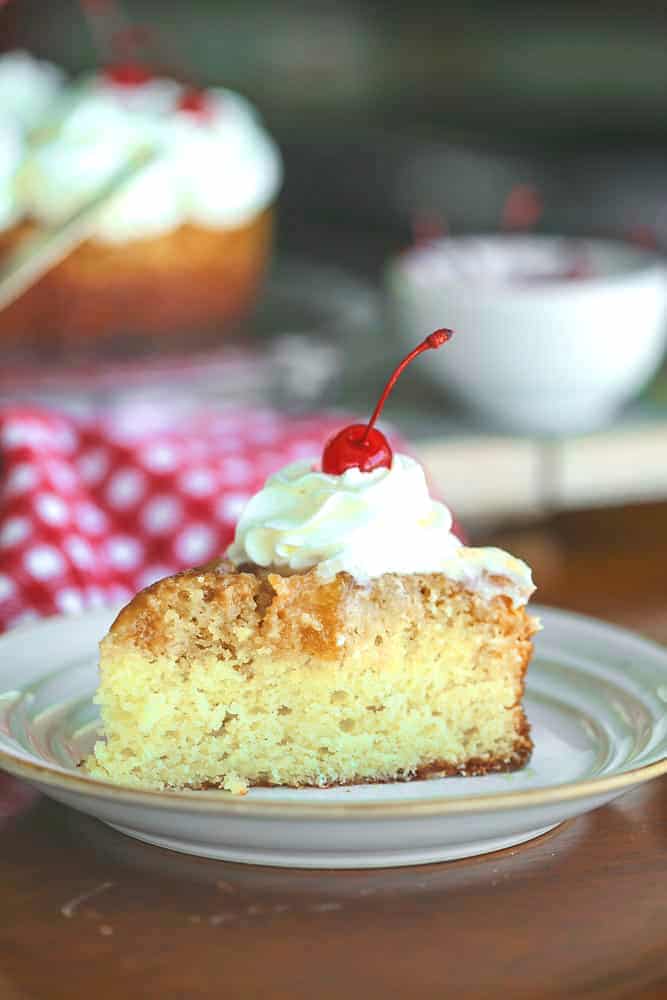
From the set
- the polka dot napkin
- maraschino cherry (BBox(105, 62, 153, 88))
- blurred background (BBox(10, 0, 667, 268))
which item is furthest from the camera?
blurred background (BBox(10, 0, 667, 268))

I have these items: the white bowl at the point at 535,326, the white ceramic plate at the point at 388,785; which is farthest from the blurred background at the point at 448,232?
the white ceramic plate at the point at 388,785

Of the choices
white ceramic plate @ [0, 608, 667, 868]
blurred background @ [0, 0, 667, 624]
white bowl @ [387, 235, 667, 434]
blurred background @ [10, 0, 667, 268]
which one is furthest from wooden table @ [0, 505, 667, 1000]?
blurred background @ [10, 0, 667, 268]

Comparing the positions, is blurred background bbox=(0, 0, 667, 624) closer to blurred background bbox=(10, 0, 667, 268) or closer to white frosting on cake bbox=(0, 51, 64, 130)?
blurred background bbox=(10, 0, 667, 268)

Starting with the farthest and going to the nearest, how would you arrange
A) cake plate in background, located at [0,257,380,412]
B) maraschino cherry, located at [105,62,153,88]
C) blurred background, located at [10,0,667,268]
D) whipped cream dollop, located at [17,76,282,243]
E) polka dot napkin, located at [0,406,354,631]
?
blurred background, located at [10,0,667,268] < maraschino cherry, located at [105,62,153,88] < whipped cream dollop, located at [17,76,282,243] < cake plate in background, located at [0,257,380,412] < polka dot napkin, located at [0,406,354,631]

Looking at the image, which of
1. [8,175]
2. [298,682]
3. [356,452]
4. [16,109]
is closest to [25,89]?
[16,109]

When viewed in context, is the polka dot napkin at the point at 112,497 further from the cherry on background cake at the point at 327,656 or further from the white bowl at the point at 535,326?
the cherry on background cake at the point at 327,656

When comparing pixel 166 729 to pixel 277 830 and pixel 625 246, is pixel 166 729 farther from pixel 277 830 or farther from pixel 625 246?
pixel 625 246
